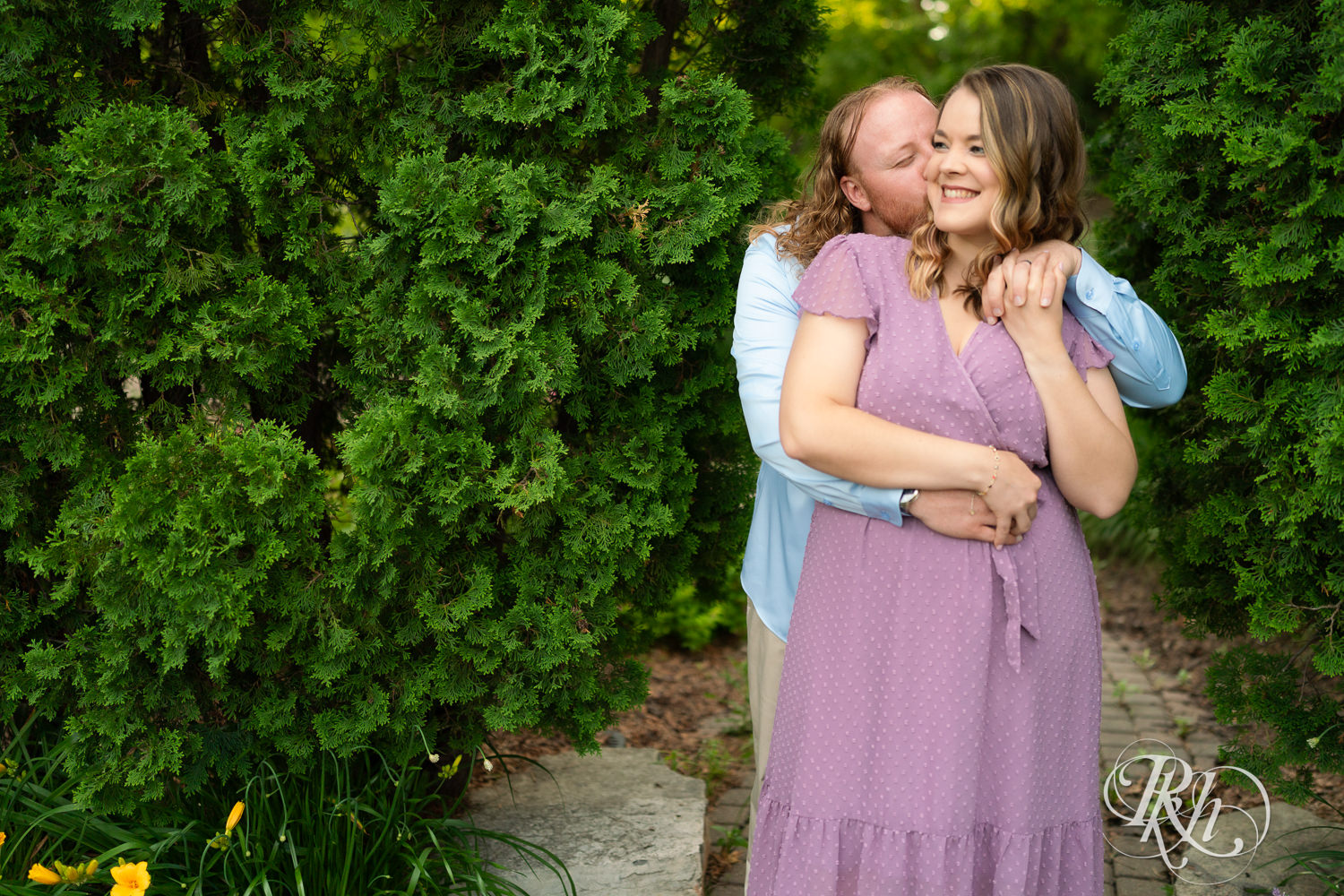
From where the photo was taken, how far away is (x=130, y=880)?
7.50ft

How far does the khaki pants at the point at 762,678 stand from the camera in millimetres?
2643

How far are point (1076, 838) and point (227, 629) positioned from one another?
1917mm

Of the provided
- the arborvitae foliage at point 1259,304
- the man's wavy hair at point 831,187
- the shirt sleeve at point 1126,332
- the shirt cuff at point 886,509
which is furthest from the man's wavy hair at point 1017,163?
the arborvitae foliage at point 1259,304

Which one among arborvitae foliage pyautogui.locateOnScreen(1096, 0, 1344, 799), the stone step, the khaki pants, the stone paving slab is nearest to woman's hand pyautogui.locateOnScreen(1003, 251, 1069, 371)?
arborvitae foliage pyautogui.locateOnScreen(1096, 0, 1344, 799)

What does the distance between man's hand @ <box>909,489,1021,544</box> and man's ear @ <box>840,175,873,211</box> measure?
0.90 metres

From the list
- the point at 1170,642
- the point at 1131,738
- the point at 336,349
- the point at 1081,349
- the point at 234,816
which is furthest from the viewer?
the point at 1170,642

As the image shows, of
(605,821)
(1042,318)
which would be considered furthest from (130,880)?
(1042,318)

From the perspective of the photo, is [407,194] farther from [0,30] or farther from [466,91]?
[0,30]

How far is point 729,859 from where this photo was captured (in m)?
3.66

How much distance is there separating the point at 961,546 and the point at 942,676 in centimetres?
24

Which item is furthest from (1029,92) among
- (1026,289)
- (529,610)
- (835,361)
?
(529,610)

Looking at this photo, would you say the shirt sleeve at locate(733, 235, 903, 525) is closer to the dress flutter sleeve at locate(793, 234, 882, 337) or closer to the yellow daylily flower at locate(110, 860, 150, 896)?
the dress flutter sleeve at locate(793, 234, 882, 337)

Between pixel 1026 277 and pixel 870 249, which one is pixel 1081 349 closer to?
pixel 1026 277

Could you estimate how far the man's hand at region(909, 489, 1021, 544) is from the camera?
1981 millimetres
